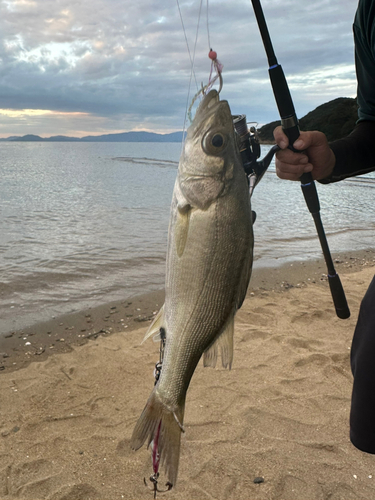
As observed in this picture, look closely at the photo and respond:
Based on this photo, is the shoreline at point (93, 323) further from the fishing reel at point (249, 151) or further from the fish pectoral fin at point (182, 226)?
the fishing reel at point (249, 151)

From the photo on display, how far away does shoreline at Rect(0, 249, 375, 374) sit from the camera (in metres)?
5.04

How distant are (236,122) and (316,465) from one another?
2.74 m

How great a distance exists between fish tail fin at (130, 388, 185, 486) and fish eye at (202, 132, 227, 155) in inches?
43.7

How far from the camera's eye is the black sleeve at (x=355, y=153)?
2.44m

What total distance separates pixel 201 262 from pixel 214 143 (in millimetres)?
493

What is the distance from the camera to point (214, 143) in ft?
5.39

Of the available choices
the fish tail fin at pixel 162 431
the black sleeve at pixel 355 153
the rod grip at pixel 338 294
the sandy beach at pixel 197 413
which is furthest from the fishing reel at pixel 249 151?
the sandy beach at pixel 197 413

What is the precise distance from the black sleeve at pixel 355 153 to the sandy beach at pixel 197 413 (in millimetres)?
2220

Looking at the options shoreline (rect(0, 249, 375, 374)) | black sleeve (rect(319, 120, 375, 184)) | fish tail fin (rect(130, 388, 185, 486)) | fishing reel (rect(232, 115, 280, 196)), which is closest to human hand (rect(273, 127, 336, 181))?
black sleeve (rect(319, 120, 375, 184))

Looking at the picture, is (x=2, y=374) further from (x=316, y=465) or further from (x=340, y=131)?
(x=340, y=131)

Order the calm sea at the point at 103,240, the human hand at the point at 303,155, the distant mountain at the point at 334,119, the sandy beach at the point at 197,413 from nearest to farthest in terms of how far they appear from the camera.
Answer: the human hand at the point at 303,155 < the sandy beach at the point at 197,413 < the calm sea at the point at 103,240 < the distant mountain at the point at 334,119

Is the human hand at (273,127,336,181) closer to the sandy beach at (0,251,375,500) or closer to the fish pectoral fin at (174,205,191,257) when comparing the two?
the fish pectoral fin at (174,205,191,257)

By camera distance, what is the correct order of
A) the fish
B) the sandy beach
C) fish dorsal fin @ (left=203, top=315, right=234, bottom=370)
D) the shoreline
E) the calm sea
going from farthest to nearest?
the calm sea < the shoreline < the sandy beach < fish dorsal fin @ (left=203, top=315, right=234, bottom=370) < the fish

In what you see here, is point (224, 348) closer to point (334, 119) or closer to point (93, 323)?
point (93, 323)
